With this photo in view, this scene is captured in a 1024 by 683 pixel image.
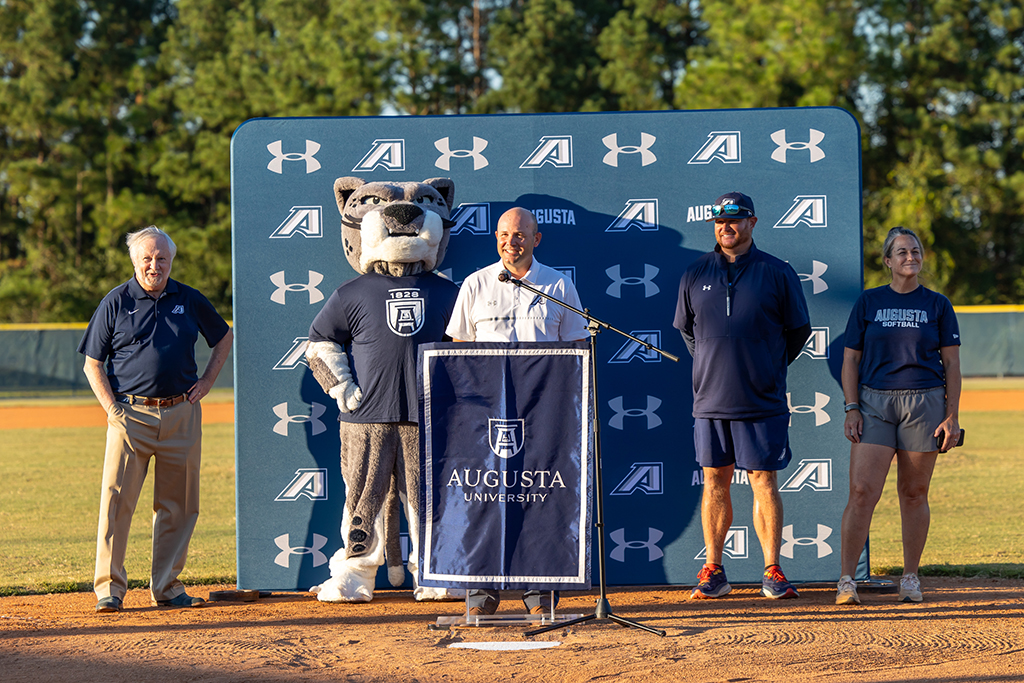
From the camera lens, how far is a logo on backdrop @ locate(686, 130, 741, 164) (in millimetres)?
6059

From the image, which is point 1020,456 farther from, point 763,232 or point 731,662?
point 731,662

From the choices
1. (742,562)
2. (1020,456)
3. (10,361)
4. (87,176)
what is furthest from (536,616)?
(87,176)

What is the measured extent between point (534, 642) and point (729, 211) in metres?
2.42

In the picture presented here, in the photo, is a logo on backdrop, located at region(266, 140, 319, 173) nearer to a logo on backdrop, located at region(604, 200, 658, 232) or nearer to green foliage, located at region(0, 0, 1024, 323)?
a logo on backdrop, located at region(604, 200, 658, 232)

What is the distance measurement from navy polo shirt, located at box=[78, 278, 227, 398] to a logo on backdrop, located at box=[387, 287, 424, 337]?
1.09m

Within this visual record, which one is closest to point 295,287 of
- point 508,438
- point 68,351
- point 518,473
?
point 508,438

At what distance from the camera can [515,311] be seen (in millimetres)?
5285

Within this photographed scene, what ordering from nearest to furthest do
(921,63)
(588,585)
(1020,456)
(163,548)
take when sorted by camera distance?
(588,585) → (163,548) → (1020,456) → (921,63)

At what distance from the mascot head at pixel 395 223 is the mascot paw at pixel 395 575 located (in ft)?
5.52

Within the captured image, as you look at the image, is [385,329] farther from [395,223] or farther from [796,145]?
[796,145]

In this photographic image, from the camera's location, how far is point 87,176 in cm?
3509

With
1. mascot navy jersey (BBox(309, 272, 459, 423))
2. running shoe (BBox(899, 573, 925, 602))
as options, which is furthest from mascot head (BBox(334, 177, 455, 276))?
running shoe (BBox(899, 573, 925, 602))

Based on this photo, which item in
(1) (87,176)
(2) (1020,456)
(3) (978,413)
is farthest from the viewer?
(1) (87,176)

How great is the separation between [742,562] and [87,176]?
33778 millimetres
